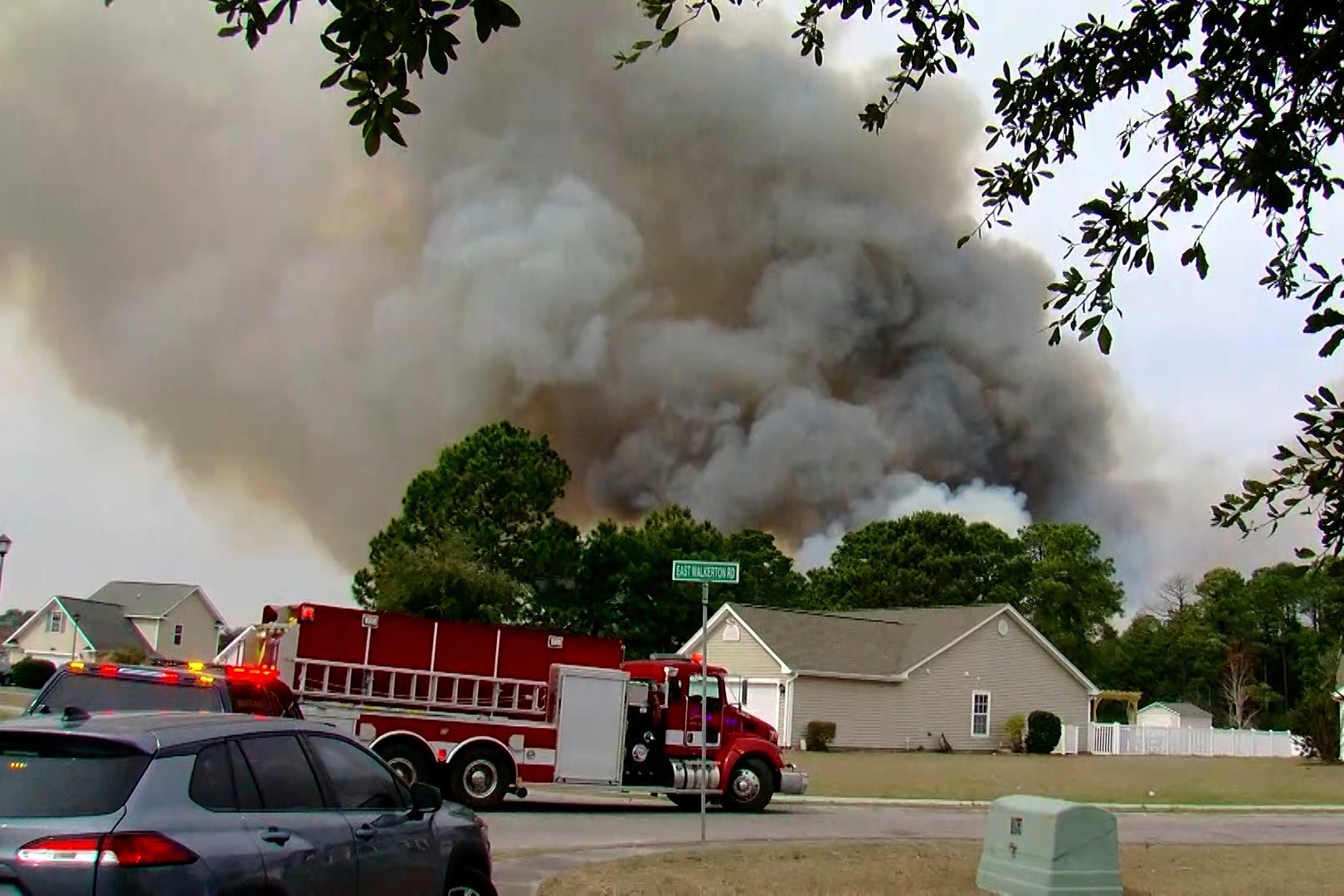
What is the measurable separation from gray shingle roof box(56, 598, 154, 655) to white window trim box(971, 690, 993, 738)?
52.9 metres

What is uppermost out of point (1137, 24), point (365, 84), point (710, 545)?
point (710, 545)

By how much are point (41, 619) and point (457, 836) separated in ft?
299

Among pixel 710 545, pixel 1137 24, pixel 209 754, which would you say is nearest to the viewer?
pixel 209 754

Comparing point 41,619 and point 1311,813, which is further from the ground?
point 41,619

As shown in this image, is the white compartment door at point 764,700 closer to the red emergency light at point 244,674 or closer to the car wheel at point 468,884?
the red emergency light at point 244,674

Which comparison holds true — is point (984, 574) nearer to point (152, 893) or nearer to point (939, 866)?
point (939, 866)

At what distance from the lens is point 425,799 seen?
7918 millimetres

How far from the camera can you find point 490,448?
2271 inches

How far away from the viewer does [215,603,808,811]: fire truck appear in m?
19.1

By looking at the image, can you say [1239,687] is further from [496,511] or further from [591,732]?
[591,732]

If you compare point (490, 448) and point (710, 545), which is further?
point (710, 545)

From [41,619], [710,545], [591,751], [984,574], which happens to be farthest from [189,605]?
[591,751]

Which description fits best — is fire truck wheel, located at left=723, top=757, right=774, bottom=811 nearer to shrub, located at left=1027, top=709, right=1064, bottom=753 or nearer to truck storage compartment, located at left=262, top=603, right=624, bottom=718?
truck storage compartment, located at left=262, top=603, right=624, bottom=718

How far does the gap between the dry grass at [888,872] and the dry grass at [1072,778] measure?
37.5ft
